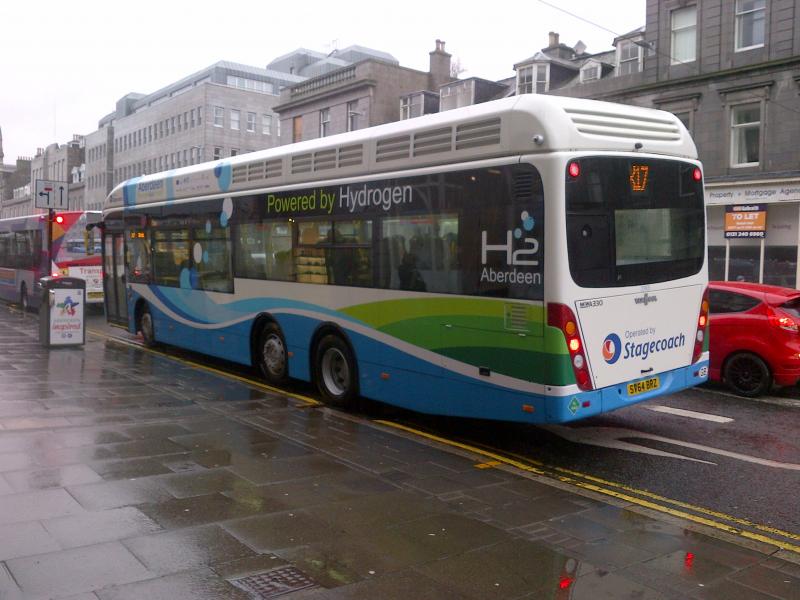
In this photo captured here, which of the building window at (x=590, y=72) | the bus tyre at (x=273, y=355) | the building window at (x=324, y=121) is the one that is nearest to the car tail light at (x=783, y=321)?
the bus tyre at (x=273, y=355)

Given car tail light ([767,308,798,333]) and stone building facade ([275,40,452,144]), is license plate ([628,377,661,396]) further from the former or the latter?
stone building facade ([275,40,452,144])

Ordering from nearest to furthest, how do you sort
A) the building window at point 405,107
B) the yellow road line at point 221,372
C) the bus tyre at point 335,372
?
the bus tyre at point 335,372
the yellow road line at point 221,372
the building window at point 405,107

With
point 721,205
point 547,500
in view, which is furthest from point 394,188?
point 721,205

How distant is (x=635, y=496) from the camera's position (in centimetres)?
646

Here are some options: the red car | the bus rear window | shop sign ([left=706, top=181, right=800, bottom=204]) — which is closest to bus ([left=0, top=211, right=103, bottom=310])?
the red car

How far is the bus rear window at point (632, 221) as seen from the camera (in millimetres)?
6980

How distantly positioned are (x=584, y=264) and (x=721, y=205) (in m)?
21.1

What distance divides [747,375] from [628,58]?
68.8 feet

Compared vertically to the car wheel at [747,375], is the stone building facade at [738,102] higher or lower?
higher

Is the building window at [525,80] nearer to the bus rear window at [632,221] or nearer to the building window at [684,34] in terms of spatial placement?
the building window at [684,34]

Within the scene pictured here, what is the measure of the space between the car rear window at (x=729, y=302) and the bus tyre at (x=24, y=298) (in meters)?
21.1

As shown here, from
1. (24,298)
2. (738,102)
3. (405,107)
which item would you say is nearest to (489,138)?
(738,102)

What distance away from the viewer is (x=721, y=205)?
1019 inches

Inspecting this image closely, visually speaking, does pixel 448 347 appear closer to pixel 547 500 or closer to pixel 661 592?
pixel 547 500
